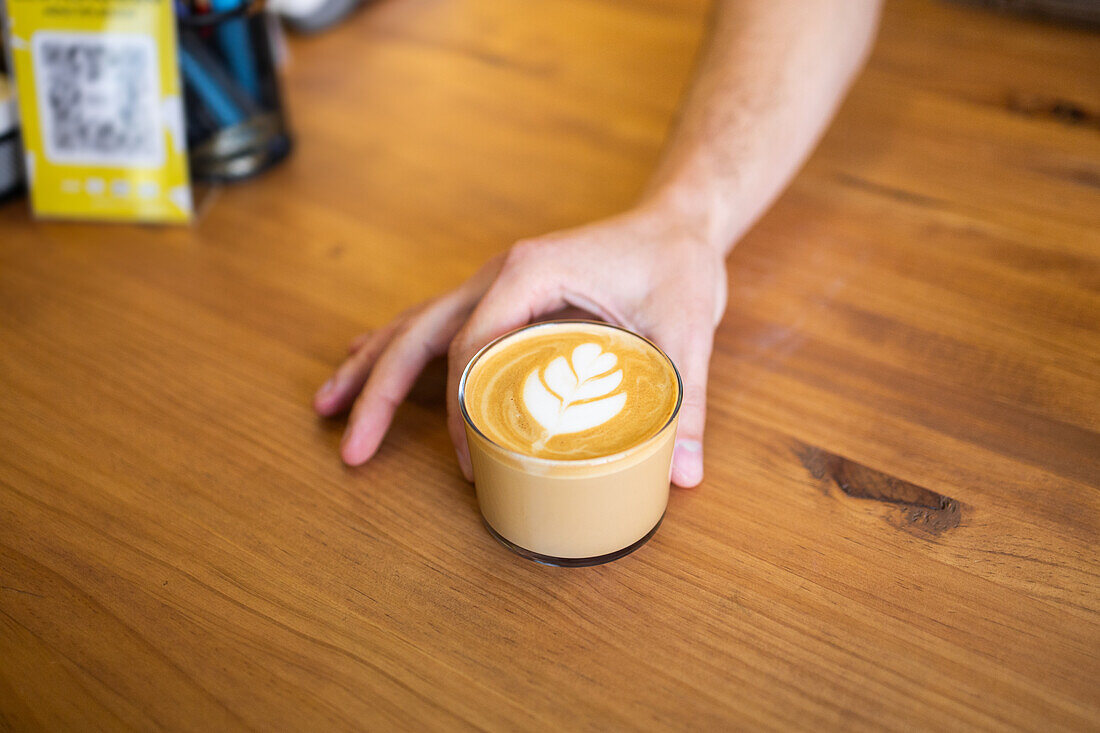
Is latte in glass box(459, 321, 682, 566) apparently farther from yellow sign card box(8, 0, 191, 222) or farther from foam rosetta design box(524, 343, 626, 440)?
yellow sign card box(8, 0, 191, 222)

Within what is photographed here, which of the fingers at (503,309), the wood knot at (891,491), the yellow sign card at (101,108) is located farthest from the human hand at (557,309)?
the yellow sign card at (101,108)

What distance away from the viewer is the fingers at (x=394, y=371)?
2.52 feet

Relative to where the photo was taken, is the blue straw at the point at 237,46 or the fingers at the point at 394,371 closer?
the fingers at the point at 394,371

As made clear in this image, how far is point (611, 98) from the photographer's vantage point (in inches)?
51.6

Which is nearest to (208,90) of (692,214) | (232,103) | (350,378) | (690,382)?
(232,103)

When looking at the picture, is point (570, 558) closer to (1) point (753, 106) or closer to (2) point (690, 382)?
(2) point (690, 382)

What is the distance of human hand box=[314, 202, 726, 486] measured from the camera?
76 centimetres

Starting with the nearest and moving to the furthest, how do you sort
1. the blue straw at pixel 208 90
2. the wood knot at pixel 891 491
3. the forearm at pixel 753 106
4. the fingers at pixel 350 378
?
1. the wood knot at pixel 891 491
2. the fingers at pixel 350 378
3. the forearm at pixel 753 106
4. the blue straw at pixel 208 90

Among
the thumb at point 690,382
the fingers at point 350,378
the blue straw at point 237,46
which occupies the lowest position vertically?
the fingers at point 350,378

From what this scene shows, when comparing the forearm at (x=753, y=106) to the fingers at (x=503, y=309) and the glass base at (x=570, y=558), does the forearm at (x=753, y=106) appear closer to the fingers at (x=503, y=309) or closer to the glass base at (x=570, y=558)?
the fingers at (x=503, y=309)

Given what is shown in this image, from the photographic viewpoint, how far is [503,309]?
77 cm

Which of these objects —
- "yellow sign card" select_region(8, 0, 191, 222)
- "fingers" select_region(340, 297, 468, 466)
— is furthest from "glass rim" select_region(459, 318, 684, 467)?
"yellow sign card" select_region(8, 0, 191, 222)

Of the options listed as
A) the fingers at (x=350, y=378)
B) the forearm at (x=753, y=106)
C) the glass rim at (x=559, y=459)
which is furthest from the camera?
the forearm at (x=753, y=106)

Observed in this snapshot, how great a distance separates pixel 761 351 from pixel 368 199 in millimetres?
531
